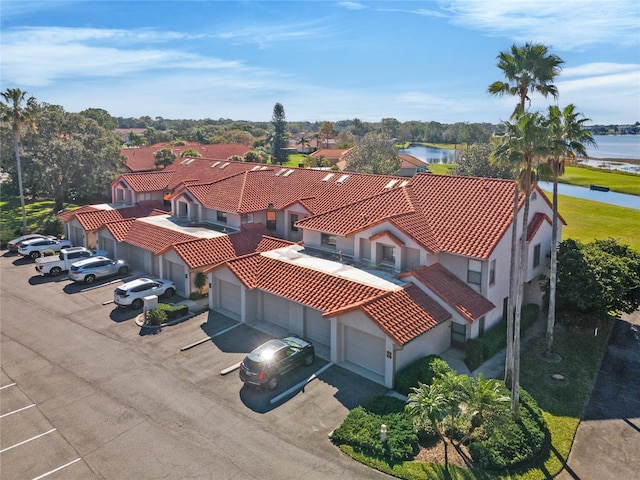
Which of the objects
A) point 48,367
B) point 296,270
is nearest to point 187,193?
point 296,270

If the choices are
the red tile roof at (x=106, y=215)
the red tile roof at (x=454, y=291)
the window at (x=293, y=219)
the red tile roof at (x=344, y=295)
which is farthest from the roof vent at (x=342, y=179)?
the red tile roof at (x=106, y=215)

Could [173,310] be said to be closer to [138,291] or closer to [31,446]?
[138,291]

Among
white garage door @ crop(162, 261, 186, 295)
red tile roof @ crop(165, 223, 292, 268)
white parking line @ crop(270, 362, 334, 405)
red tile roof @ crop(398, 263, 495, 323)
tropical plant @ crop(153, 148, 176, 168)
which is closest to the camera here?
white parking line @ crop(270, 362, 334, 405)

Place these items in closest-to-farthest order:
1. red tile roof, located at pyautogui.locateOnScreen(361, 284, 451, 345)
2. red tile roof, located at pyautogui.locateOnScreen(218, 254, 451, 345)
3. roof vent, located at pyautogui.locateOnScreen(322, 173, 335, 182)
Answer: red tile roof, located at pyautogui.locateOnScreen(361, 284, 451, 345) → red tile roof, located at pyautogui.locateOnScreen(218, 254, 451, 345) → roof vent, located at pyautogui.locateOnScreen(322, 173, 335, 182)

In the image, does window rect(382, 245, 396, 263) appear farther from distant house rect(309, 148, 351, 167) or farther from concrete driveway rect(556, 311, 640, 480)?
distant house rect(309, 148, 351, 167)

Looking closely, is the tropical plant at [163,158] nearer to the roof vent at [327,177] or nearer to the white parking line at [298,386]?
the roof vent at [327,177]

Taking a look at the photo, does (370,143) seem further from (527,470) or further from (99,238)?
(527,470)

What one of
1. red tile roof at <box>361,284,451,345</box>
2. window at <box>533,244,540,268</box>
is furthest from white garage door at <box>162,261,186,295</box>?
window at <box>533,244,540,268</box>

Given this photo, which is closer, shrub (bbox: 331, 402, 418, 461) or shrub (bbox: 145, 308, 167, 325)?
shrub (bbox: 331, 402, 418, 461)
